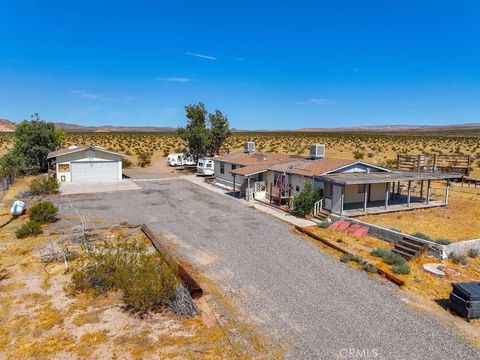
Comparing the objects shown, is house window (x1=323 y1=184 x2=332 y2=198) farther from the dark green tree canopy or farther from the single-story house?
the dark green tree canopy

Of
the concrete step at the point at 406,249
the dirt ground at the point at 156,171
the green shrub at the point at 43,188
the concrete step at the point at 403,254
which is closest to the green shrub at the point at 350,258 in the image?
the concrete step at the point at 403,254

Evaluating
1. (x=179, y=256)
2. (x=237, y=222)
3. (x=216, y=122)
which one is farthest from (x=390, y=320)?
(x=216, y=122)

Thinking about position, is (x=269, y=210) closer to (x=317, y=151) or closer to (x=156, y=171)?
(x=317, y=151)

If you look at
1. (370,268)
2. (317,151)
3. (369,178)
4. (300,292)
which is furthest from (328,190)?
(300,292)

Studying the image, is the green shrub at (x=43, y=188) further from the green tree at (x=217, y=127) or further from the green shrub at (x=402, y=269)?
the green shrub at (x=402, y=269)

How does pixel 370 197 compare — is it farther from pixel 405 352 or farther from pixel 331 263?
pixel 405 352

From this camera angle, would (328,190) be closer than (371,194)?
Yes
